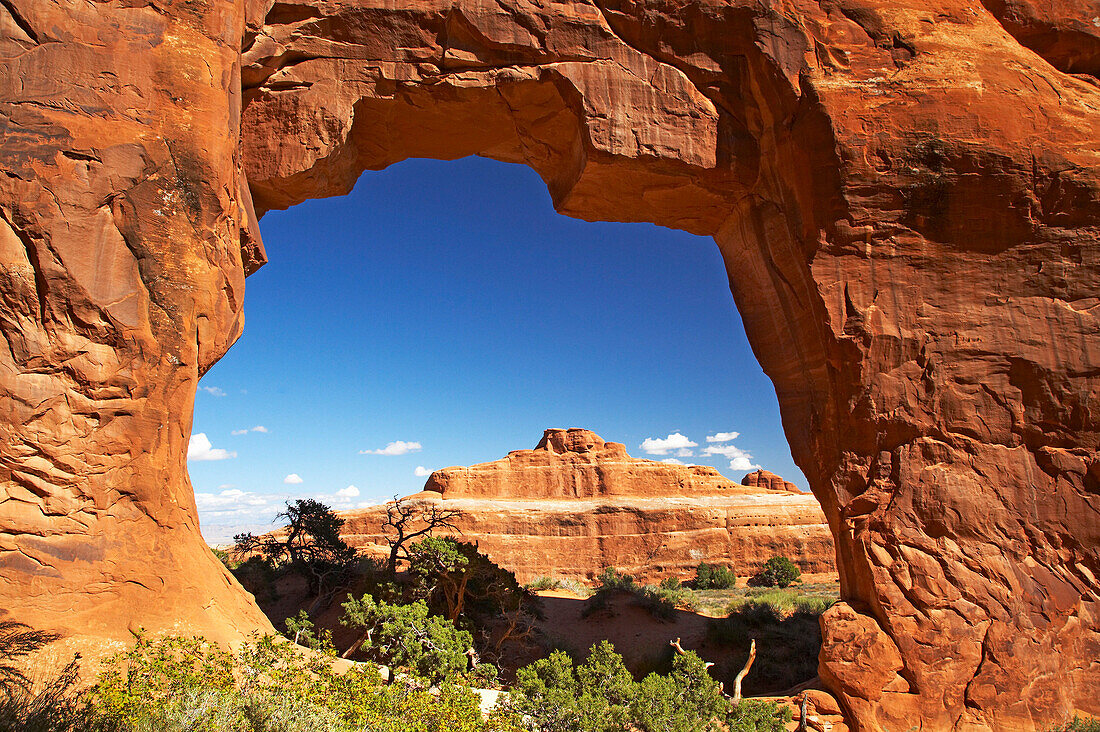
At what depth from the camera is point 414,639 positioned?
28.0 feet

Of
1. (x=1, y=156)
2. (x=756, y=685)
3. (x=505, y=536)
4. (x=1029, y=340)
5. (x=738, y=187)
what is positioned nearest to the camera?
(x=1, y=156)

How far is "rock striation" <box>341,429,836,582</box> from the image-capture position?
35.8m

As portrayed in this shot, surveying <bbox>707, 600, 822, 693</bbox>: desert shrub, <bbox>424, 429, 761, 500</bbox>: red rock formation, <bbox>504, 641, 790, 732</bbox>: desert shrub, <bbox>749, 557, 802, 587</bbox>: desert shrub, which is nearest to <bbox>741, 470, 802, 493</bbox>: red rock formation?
<bbox>424, 429, 761, 500</bbox>: red rock formation

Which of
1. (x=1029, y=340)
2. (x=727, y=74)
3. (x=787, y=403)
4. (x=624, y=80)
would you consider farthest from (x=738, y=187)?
(x=1029, y=340)

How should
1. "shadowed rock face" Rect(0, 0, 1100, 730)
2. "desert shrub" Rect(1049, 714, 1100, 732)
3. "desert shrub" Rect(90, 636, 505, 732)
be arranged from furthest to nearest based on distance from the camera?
"desert shrub" Rect(1049, 714, 1100, 732) → "shadowed rock face" Rect(0, 0, 1100, 730) → "desert shrub" Rect(90, 636, 505, 732)

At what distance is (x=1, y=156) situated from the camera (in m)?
5.74

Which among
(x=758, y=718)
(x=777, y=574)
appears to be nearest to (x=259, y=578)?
(x=758, y=718)

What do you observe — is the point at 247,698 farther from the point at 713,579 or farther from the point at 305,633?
the point at 713,579

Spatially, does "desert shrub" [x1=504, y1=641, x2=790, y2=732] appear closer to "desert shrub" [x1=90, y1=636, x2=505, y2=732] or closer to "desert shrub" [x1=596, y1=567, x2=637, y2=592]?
"desert shrub" [x1=90, y1=636, x2=505, y2=732]

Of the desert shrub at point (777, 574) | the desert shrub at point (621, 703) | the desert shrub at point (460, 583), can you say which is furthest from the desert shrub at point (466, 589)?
the desert shrub at point (777, 574)

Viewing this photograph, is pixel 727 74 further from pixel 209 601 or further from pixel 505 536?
pixel 505 536

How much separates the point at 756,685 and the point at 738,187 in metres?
8.14

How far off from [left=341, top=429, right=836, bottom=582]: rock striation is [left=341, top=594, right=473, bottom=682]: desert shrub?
78.6 ft

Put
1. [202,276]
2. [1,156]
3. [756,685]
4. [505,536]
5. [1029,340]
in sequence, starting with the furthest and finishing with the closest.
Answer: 1. [505,536]
2. [756,685]
3. [1029,340]
4. [202,276]
5. [1,156]
